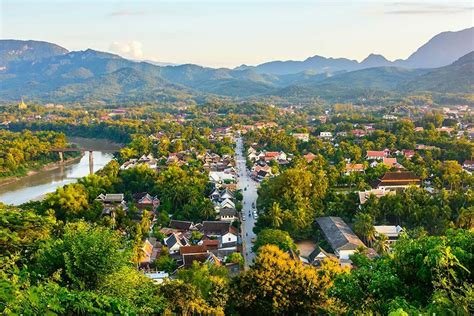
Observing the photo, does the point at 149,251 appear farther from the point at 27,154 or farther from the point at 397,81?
the point at 397,81

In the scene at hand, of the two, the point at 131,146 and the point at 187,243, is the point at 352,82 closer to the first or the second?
the point at 131,146

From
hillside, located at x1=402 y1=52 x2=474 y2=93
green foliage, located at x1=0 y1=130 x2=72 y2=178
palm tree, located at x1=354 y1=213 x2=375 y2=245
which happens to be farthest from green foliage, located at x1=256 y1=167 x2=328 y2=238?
hillside, located at x1=402 y1=52 x2=474 y2=93

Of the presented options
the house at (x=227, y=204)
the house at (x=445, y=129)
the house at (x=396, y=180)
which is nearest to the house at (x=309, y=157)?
the house at (x=396, y=180)

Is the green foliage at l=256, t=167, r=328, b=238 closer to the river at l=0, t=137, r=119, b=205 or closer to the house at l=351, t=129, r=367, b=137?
the river at l=0, t=137, r=119, b=205

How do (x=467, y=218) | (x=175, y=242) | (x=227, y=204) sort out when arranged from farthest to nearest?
(x=227, y=204), (x=175, y=242), (x=467, y=218)

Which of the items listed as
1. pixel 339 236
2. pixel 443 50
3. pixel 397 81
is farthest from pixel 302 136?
pixel 443 50

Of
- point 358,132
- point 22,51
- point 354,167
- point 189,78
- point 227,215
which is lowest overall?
point 227,215

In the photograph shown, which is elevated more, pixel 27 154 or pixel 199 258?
pixel 27 154

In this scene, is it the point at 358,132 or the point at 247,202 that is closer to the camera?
the point at 247,202
